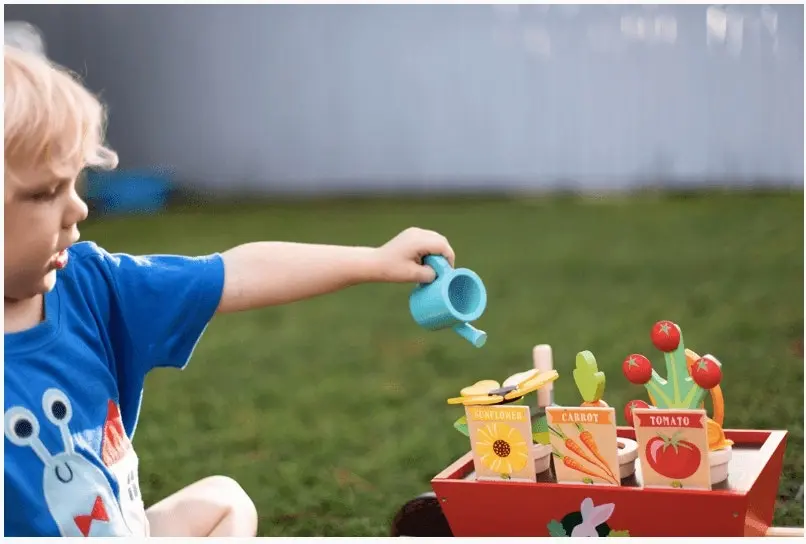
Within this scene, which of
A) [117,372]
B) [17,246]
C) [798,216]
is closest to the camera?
[17,246]

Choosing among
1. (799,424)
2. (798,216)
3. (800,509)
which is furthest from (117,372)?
(798,216)

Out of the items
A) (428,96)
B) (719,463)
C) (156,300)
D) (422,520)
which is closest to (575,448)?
(719,463)

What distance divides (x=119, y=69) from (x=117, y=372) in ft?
13.2

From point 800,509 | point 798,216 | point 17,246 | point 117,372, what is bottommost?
point 798,216

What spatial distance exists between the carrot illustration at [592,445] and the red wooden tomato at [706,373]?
0.10 meters

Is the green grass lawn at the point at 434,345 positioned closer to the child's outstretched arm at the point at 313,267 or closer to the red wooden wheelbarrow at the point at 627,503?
the red wooden wheelbarrow at the point at 627,503

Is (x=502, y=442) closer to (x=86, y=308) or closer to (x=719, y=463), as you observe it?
(x=719, y=463)

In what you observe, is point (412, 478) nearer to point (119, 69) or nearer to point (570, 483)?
point (570, 483)

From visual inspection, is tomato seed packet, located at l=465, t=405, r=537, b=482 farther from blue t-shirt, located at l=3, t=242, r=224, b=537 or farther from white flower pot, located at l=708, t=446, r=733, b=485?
blue t-shirt, located at l=3, t=242, r=224, b=537

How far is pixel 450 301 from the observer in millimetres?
864

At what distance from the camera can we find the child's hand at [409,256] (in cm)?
89

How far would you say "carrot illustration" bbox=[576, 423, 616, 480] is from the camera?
2.80 ft

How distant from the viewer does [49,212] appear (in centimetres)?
80

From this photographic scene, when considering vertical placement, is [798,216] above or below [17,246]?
below
